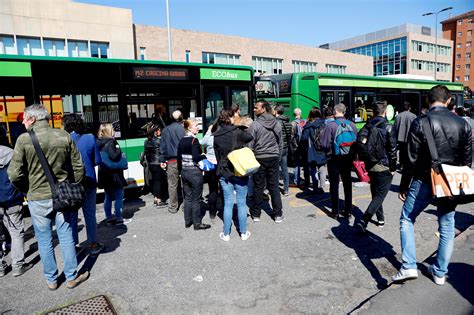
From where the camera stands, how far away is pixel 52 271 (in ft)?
12.9

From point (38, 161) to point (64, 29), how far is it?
947 inches

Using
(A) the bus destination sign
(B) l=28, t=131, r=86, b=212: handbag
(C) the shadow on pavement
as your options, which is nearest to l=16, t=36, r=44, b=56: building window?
(A) the bus destination sign

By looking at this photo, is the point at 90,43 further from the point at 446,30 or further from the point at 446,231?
the point at 446,30

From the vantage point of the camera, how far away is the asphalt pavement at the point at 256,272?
11.6ft

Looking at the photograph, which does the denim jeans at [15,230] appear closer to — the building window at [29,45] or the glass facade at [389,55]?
the building window at [29,45]

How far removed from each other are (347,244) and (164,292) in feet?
8.80

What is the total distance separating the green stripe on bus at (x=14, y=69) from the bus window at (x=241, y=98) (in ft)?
15.8

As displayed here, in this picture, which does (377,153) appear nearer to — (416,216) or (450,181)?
(416,216)

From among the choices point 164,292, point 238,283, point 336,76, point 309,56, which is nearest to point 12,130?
point 164,292

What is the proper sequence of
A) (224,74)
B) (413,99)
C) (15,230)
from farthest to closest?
(413,99) < (224,74) < (15,230)

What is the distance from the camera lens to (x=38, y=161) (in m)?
3.66

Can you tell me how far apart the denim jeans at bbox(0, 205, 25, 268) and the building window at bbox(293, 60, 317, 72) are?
39.0 m

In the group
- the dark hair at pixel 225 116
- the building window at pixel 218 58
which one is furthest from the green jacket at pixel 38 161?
the building window at pixel 218 58

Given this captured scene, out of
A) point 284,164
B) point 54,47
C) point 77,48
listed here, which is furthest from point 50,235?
point 77,48
